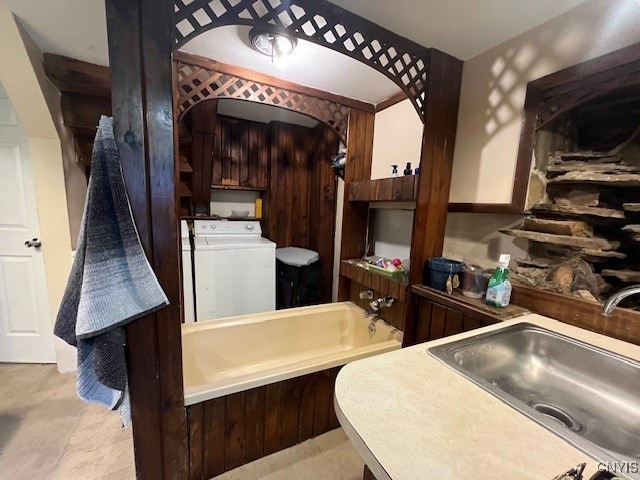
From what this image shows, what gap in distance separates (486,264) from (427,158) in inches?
27.2

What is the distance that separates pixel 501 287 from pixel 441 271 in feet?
1.01

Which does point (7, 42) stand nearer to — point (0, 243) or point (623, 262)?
point (0, 243)

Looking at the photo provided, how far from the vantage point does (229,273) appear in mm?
2482

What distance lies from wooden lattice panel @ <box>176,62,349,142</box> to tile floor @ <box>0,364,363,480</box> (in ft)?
6.46

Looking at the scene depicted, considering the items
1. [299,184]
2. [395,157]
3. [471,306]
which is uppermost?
[395,157]

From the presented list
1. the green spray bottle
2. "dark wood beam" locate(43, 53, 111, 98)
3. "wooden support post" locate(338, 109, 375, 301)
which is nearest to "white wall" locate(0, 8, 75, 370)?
"dark wood beam" locate(43, 53, 111, 98)

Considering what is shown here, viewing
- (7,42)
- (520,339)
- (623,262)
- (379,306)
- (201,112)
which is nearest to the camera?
(520,339)

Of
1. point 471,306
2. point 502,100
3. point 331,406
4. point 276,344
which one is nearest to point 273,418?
point 331,406

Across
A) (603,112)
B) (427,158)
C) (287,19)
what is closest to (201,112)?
(287,19)

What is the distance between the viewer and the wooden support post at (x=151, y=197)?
903mm

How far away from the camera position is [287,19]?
1.22 metres

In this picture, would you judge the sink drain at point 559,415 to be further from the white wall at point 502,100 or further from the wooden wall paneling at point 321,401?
the wooden wall paneling at point 321,401

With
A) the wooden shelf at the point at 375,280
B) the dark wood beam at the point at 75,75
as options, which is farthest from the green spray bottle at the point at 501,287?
the dark wood beam at the point at 75,75

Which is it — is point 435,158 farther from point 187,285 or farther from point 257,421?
point 187,285
